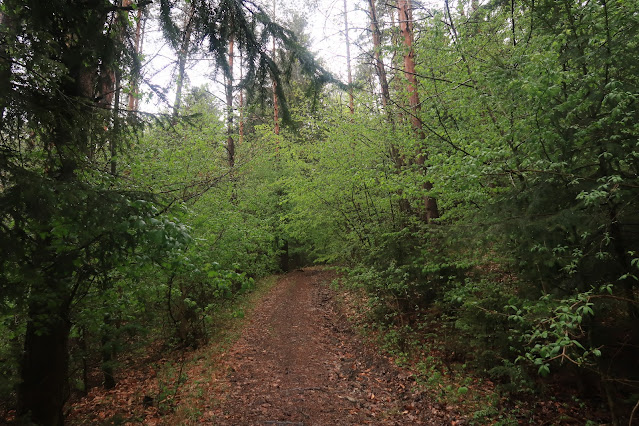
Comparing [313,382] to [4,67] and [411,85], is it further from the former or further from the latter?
[411,85]

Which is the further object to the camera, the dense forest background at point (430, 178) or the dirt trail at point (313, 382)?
the dirt trail at point (313, 382)

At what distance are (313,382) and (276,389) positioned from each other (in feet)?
2.34

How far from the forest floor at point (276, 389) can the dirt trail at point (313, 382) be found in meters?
0.02

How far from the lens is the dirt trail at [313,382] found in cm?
502

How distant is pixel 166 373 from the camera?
7.19 meters

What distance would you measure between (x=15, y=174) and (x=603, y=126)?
5.81 meters

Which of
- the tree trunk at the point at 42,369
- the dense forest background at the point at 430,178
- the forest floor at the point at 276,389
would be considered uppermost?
the dense forest background at the point at 430,178

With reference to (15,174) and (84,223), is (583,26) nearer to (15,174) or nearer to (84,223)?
(84,223)

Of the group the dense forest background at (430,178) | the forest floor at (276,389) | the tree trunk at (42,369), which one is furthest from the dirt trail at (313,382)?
the tree trunk at (42,369)

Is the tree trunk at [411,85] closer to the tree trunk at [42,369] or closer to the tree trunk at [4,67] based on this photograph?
the tree trunk at [4,67]

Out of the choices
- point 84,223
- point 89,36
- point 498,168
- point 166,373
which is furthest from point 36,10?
point 166,373

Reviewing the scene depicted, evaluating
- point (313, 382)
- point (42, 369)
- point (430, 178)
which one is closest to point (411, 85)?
point (430, 178)

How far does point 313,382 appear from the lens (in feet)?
20.4

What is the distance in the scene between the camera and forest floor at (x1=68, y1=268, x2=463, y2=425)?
506cm
